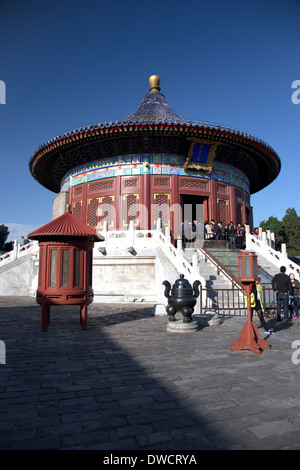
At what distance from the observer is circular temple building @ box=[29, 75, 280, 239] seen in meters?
15.8

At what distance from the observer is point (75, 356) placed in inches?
179

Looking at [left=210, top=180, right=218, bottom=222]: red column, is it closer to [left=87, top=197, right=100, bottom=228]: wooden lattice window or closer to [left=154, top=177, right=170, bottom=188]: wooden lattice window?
[left=154, top=177, right=170, bottom=188]: wooden lattice window

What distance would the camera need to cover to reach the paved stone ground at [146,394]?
2.26 meters

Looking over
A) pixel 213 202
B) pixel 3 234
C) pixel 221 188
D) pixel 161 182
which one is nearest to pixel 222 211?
pixel 213 202

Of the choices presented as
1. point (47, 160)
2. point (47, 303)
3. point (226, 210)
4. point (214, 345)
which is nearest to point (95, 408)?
point (214, 345)

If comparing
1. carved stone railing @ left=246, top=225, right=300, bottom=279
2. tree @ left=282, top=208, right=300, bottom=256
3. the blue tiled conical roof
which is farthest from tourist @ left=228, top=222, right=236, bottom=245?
tree @ left=282, top=208, right=300, bottom=256

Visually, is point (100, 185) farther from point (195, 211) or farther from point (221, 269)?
point (221, 269)

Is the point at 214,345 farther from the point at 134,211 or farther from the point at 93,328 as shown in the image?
the point at 134,211

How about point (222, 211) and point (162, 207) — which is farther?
point (222, 211)

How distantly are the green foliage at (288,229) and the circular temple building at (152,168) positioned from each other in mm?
26688

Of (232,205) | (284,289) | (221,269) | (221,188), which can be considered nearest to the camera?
(284,289)

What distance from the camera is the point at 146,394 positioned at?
10.3 feet

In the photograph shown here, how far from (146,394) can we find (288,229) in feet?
148

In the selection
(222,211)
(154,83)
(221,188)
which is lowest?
(222,211)
